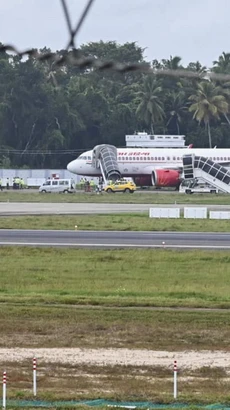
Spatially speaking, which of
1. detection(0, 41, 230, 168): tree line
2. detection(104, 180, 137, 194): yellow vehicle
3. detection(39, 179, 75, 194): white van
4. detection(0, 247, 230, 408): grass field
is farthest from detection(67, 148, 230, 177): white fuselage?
detection(0, 247, 230, 408): grass field

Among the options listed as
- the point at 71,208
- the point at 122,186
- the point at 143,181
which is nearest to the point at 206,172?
the point at 122,186

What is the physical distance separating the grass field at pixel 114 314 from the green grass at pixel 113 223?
44.4 ft

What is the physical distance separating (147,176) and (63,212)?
44243 millimetres

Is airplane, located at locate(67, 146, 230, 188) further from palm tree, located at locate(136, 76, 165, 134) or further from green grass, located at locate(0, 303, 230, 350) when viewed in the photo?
green grass, located at locate(0, 303, 230, 350)

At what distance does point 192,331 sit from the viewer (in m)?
27.5

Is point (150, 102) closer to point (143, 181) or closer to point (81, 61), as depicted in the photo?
point (143, 181)

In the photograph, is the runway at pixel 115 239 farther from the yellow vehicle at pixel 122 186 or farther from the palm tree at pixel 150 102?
the palm tree at pixel 150 102

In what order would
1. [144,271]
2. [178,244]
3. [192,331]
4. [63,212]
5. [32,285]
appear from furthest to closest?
1. [63,212]
2. [178,244]
3. [144,271]
4. [32,285]
5. [192,331]

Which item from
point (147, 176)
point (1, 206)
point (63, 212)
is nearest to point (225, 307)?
point (63, 212)

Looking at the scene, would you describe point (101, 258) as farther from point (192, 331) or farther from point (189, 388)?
point (189, 388)

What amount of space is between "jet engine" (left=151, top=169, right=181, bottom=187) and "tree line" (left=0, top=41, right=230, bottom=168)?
68.0ft

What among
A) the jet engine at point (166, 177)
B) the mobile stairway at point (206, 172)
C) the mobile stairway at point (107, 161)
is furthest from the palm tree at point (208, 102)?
the mobile stairway at point (206, 172)

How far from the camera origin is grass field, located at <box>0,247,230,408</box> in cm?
2086

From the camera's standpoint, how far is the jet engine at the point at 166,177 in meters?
115
